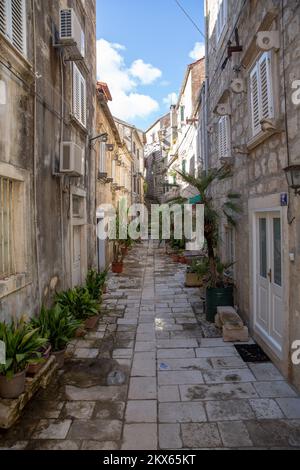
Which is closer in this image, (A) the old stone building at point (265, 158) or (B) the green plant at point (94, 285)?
(A) the old stone building at point (265, 158)

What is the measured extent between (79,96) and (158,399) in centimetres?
726

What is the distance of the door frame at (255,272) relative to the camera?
474cm

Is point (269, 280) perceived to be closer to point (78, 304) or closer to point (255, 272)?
point (255, 272)

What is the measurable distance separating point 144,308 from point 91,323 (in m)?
1.95

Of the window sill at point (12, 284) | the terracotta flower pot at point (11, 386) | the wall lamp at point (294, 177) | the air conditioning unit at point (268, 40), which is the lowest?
the terracotta flower pot at point (11, 386)

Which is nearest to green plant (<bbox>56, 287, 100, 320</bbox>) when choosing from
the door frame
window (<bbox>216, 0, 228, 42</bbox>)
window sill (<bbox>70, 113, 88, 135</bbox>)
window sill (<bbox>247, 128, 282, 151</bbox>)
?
the door frame

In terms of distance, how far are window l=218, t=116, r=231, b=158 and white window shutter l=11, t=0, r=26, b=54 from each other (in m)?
4.86

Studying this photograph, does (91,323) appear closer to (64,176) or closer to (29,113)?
(64,176)

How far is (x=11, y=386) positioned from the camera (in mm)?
3836

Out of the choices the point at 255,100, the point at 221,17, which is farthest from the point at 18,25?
the point at 221,17

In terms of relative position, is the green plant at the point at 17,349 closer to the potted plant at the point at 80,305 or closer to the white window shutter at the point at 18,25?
the potted plant at the point at 80,305

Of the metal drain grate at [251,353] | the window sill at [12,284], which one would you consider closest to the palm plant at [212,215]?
the metal drain grate at [251,353]

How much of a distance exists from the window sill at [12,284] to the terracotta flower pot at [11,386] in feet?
3.46

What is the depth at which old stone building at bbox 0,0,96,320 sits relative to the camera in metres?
4.74
